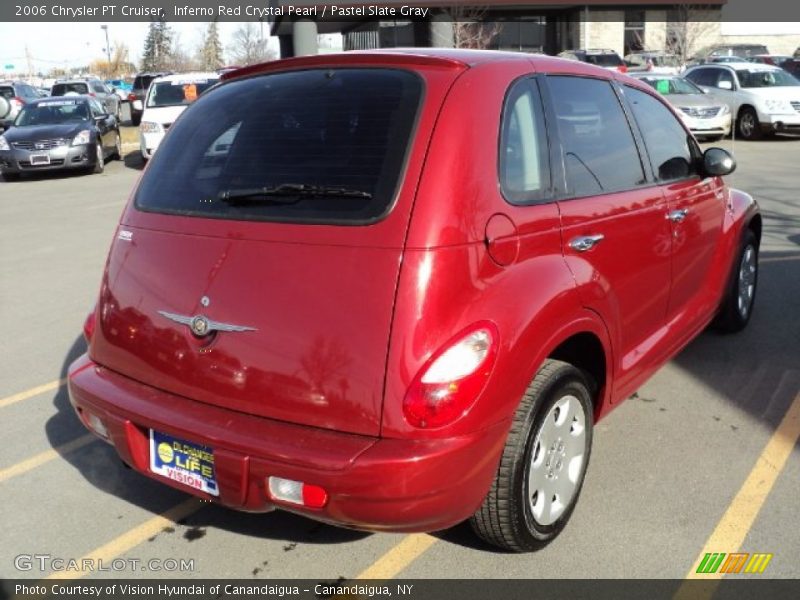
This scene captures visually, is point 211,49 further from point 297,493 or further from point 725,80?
point 297,493

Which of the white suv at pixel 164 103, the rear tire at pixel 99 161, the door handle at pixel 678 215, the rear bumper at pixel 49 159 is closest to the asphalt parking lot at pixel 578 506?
the door handle at pixel 678 215

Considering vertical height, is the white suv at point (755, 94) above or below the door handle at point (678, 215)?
below

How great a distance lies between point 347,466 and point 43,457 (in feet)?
7.26

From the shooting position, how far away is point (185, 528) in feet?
10.9

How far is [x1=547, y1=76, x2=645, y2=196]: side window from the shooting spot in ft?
10.9

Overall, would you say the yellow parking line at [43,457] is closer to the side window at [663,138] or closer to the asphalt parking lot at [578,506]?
the asphalt parking lot at [578,506]

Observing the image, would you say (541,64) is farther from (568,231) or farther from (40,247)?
(40,247)

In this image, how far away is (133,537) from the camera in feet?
10.7

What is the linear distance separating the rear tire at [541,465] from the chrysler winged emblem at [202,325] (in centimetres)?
100

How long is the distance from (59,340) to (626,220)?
417 centimetres

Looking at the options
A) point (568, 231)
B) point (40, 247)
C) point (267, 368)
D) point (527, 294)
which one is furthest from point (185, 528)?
point (40, 247)

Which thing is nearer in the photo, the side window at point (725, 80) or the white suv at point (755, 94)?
the white suv at point (755, 94)

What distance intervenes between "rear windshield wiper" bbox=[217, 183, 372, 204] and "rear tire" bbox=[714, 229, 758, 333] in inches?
125

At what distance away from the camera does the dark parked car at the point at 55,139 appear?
1560 centimetres
